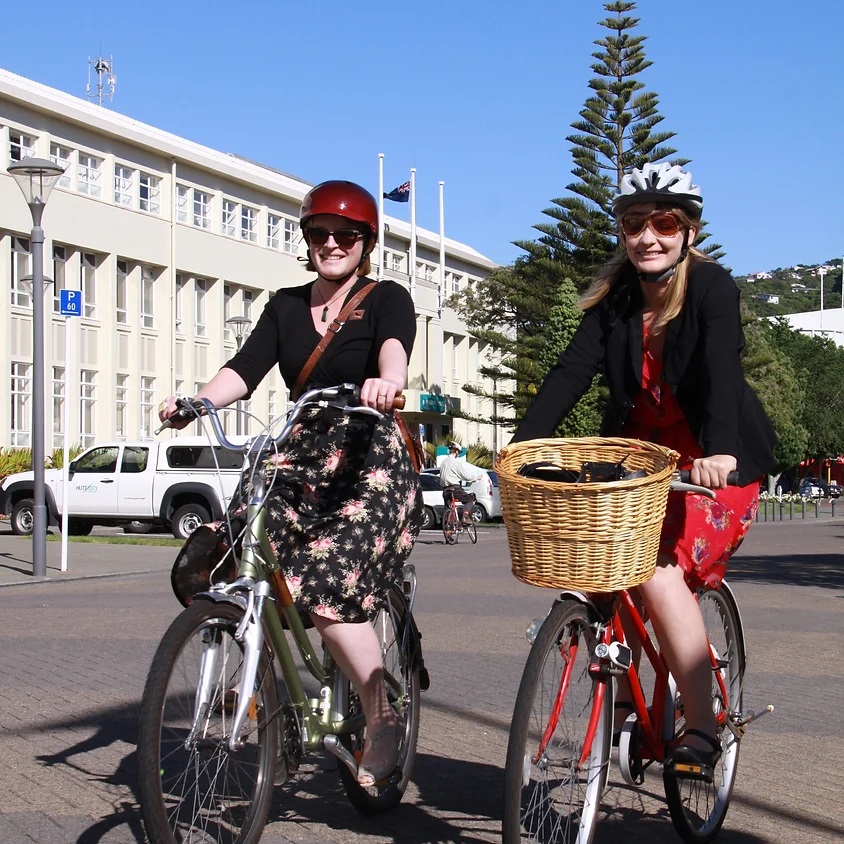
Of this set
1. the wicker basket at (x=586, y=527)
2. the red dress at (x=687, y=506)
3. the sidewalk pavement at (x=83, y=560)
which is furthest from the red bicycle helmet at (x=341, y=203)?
the sidewalk pavement at (x=83, y=560)

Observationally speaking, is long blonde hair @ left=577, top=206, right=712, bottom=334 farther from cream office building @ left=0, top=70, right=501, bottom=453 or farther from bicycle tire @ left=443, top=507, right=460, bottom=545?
cream office building @ left=0, top=70, right=501, bottom=453

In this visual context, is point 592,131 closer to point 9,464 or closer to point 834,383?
point 9,464

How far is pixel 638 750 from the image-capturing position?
3963 mm

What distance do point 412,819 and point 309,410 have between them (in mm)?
1436

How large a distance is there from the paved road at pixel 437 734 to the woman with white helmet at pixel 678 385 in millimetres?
818

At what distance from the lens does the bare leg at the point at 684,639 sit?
12.5ft

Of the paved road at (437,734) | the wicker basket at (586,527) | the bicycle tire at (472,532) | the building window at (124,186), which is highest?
the building window at (124,186)

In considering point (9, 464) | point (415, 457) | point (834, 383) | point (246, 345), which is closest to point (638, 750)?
point (415, 457)

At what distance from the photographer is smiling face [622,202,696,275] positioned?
3971 millimetres

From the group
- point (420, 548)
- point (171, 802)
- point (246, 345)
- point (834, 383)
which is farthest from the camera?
point (834, 383)

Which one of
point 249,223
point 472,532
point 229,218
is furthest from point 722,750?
point 249,223

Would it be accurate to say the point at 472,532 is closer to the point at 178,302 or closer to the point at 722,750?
the point at 722,750

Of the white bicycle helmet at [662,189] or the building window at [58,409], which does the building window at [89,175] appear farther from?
the white bicycle helmet at [662,189]

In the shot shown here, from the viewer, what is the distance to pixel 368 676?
414cm
